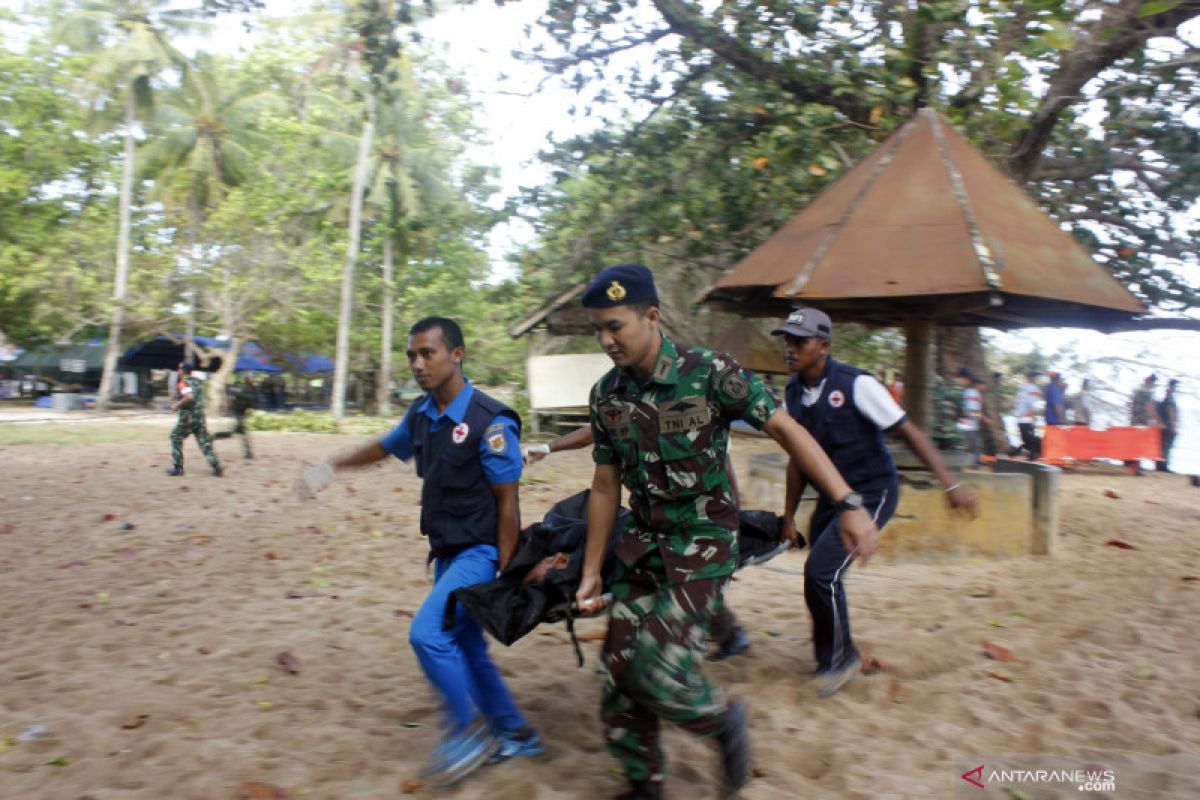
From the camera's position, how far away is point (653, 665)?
3219 mm

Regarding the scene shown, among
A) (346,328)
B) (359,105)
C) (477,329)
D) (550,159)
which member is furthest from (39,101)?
(550,159)

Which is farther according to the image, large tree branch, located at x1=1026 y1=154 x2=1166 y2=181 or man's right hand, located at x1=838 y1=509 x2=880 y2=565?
large tree branch, located at x1=1026 y1=154 x2=1166 y2=181

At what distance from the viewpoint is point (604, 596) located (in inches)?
139

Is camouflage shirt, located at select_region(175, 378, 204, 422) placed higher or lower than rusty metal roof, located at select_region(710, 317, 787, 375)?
lower

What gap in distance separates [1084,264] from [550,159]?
24.4 ft

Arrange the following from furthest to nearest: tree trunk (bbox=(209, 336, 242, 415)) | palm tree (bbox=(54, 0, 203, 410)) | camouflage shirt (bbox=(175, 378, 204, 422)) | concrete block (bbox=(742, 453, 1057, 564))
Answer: tree trunk (bbox=(209, 336, 242, 415)), palm tree (bbox=(54, 0, 203, 410)), camouflage shirt (bbox=(175, 378, 204, 422)), concrete block (bbox=(742, 453, 1057, 564))

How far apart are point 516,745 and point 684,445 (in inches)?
60.3

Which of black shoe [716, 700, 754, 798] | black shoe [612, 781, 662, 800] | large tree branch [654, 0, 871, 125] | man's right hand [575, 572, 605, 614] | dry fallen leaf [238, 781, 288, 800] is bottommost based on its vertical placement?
dry fallen leaf [238, 781, 288, 800]

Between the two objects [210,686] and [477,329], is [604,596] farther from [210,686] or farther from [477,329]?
[477,329]

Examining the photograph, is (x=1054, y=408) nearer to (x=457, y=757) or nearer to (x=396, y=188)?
(x=457, y=757)

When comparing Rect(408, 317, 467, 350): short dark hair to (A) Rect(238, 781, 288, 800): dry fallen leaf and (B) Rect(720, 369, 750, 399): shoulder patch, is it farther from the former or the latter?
(A) Rect(238, 781, 288, 800): dry fallen leaf

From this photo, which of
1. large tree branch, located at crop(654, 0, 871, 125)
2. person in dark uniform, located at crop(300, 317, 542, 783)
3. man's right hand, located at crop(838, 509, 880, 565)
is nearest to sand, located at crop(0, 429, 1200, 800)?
person in dark uniform, located at crop(300, 317, 542, 783)

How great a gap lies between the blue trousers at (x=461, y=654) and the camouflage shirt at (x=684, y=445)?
68 cm

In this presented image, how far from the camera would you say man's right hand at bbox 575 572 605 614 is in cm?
346
